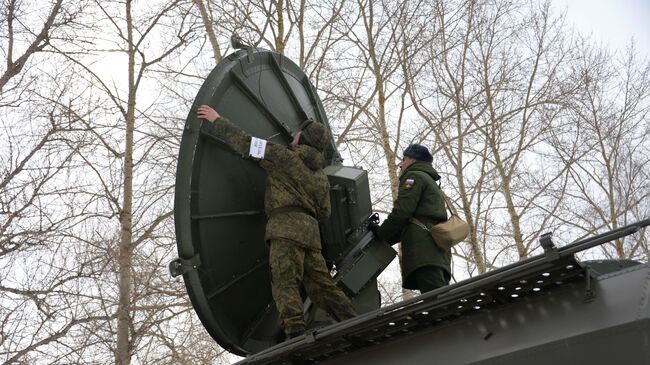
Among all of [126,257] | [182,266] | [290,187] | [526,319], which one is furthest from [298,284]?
[126,257]

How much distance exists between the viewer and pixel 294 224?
5297 millimetres

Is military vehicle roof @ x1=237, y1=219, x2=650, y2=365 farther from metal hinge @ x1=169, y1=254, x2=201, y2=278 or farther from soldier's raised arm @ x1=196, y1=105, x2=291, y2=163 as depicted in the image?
soldier's raised arm @ x1=196, y1=105, x2=291, y2=163

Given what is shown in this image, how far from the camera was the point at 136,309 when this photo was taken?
1384 centimetres

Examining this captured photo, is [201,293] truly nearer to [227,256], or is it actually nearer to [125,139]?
[227,256]

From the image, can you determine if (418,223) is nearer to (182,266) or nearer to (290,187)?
(290,187)

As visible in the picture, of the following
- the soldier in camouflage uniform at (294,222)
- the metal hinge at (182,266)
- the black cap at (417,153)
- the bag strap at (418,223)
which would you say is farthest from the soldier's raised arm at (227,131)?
the black cap at (417,153)

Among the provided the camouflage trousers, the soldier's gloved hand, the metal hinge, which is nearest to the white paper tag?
the camouflage trousers

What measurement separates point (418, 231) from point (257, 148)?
4.84 ft

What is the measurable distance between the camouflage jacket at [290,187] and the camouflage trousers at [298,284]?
0.08 metres

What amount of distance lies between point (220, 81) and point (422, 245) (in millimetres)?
1964

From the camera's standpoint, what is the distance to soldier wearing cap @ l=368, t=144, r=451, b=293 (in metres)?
5.79

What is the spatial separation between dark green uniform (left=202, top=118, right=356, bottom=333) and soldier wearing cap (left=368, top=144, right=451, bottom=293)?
0.59m

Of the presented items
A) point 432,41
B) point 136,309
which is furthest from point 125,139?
point 432,41

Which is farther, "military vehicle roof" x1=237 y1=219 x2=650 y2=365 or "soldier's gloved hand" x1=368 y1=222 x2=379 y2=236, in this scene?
"soldier's gloved hand" x1=368 y1=222 x2=379 y2=236
